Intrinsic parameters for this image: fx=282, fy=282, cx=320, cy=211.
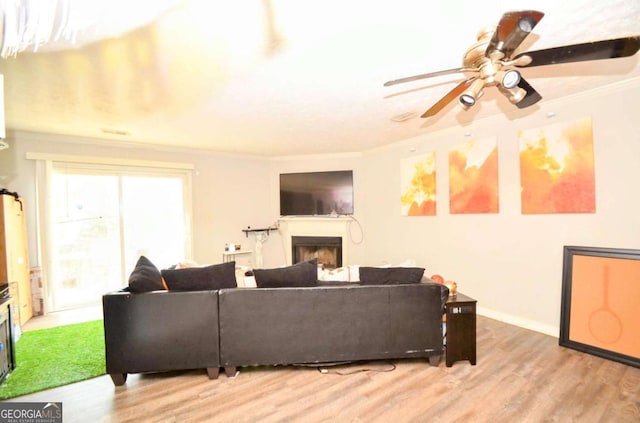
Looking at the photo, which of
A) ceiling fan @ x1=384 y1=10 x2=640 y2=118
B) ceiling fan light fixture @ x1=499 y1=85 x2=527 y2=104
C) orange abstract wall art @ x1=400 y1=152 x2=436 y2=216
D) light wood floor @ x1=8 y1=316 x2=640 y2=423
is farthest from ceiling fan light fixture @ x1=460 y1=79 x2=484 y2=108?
orange abstract wall art @ x1=400 y1=152 x2=436 y2=216

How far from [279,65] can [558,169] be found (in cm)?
310

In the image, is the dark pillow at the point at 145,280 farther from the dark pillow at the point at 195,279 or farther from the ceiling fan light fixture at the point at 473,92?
the ceiling fan light fixture at the point at 473,92

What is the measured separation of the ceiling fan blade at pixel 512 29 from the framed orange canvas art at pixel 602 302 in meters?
2.46

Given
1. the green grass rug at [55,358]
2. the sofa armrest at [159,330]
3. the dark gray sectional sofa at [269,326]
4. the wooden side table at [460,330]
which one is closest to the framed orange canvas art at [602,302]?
the wooden side table at [460,330]

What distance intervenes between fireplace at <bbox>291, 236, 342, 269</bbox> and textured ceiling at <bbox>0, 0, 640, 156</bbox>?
8.24ft

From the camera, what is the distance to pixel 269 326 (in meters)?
2.39

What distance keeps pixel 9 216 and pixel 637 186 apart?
6732 millimetres

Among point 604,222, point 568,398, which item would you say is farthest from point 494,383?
point 604,222

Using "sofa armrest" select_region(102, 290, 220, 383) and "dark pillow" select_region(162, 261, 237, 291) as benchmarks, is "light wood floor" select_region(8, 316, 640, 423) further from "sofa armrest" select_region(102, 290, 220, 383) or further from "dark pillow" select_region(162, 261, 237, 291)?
"dark pillow" select_region(162, 261, 237, 291)

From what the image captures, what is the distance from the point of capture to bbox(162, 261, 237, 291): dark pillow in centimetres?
238

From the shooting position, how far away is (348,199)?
5.56 metres

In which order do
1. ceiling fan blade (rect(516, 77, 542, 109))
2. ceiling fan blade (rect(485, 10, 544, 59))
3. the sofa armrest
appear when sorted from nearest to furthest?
ceiling fan blade (rect(485, 10, 544, 59)), ceiling fan blade (rect(516, 77, 542, 109)), the sofa armrest

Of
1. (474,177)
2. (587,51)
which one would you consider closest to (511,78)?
(587,51)

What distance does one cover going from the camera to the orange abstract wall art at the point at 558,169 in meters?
2.88
